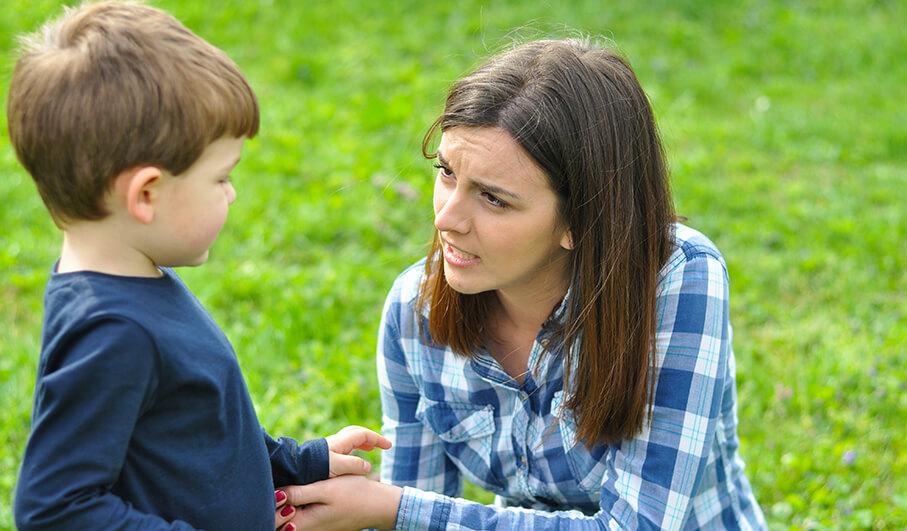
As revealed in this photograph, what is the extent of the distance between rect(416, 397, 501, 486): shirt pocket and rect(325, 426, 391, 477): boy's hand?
34cm

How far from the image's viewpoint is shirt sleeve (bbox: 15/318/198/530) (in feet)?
5.03

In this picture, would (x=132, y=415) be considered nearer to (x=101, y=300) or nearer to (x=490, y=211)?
(x=101, y=300)

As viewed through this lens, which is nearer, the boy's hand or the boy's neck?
the boy's neck

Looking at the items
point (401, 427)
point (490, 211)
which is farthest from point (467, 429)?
point (490, 211)

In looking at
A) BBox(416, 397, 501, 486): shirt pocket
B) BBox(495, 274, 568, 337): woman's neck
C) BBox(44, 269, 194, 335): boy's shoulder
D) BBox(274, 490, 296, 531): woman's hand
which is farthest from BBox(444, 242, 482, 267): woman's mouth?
BBox(44, 269, 194, 335): boy's shoulder

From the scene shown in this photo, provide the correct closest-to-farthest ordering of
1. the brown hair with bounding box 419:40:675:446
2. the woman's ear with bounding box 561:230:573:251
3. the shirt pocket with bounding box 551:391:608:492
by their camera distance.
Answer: the brown hair with bounding box 419:40:675:446 → the woman's ear with bounding box 561:230:573:251 → the shirt pocket with bounding box 551:391:608:492

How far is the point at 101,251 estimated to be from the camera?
1625mm

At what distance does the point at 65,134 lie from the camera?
153 centimetres

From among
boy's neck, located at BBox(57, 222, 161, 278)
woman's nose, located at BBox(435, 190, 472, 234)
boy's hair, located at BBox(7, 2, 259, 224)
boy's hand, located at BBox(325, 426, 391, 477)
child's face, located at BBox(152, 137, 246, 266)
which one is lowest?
boy's hand, located at BBox(325, 426, 391, 477)

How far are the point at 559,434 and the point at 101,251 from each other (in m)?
1.21

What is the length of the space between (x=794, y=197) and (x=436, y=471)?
3247 mm

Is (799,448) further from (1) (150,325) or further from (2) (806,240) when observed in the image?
(1) (150,325)

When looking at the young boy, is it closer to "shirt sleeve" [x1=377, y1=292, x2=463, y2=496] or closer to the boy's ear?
the boy's ear

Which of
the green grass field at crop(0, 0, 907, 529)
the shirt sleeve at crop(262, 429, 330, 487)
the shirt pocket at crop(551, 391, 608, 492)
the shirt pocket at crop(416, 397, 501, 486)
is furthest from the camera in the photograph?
the green grass field at crop(0, 0, 907, 529)
